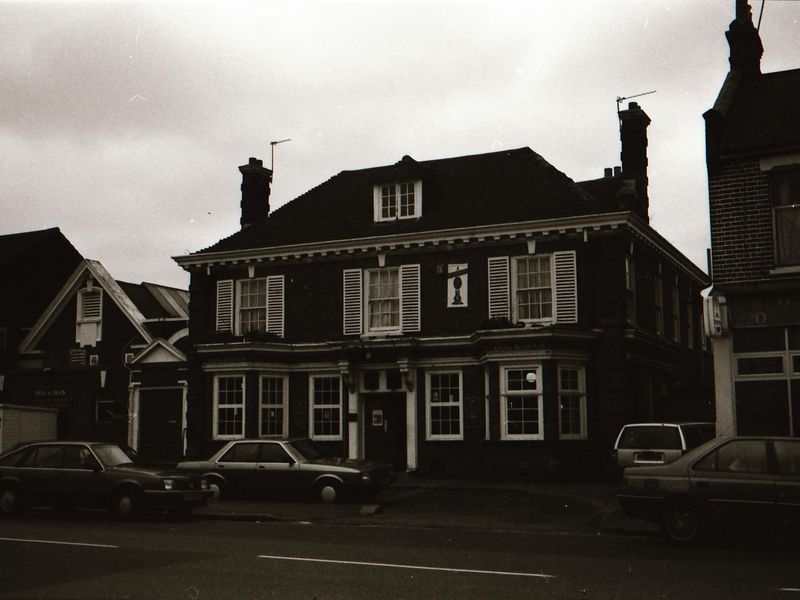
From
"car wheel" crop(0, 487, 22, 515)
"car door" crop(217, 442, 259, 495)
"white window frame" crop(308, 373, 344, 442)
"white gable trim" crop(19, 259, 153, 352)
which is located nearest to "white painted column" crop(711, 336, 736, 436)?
"car door" crop(217, 442, 259, 495)

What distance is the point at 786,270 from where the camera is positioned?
680 inches

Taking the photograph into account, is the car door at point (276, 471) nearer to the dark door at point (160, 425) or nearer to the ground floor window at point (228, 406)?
the ground floor window at point (228, 406)


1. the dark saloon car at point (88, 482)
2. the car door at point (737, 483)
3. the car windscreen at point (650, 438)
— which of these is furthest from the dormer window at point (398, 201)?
the car door at point (737, 483)

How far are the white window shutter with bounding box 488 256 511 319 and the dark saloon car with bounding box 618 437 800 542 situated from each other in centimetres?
1254

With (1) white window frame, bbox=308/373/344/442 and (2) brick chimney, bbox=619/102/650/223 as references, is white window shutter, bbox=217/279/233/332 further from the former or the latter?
(2) brick chimney, bbox=619/102/650/223

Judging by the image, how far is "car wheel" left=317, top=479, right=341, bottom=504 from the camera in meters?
19.3

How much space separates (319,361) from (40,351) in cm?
1206

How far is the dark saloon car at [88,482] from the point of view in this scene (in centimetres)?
1662

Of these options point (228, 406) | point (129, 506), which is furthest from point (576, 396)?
point (129, 506)

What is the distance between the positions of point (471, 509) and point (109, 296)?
1856 cm

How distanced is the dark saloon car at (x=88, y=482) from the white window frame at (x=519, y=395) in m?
9.33

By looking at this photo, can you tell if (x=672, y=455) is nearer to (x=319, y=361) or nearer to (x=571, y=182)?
(x=571, y=182)

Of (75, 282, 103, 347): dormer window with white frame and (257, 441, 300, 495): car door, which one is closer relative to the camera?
(257, 441, 300, 495): car door

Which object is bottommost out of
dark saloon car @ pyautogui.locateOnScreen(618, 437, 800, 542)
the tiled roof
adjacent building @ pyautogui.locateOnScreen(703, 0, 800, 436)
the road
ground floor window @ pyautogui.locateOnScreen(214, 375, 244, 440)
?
the road
